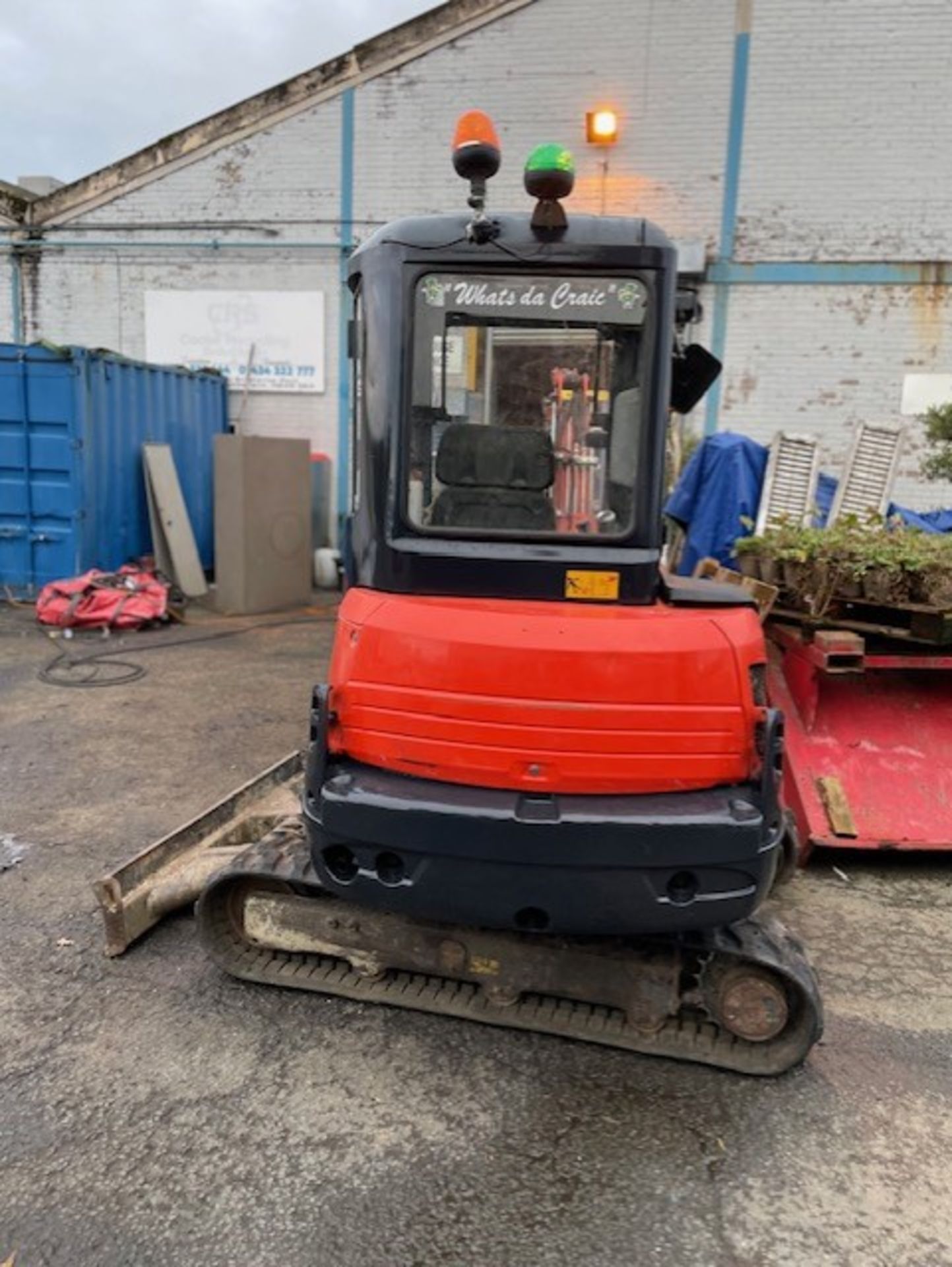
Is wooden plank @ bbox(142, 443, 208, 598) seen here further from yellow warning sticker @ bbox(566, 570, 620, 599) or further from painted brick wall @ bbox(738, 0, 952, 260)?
yellow warning sticker @ bbox(566, 570, 620, 599)

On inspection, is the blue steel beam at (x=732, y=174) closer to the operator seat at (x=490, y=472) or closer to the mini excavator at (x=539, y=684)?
the mini excavator at (x=539, y=684)

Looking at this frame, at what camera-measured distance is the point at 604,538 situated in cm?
290

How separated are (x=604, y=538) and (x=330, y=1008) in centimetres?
190

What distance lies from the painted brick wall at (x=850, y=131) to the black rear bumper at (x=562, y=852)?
414 inches

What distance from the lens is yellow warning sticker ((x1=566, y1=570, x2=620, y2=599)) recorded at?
2875 millimetres

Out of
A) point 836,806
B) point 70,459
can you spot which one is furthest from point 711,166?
point 836,806

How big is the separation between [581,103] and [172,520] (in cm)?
716

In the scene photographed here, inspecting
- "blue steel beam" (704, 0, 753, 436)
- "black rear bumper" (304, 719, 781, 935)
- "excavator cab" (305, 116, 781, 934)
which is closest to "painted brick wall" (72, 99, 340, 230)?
"blue steel beam" (704, 0, 753, 436)

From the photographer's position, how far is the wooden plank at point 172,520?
1081cm

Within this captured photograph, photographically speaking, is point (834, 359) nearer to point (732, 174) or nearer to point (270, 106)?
point (732, 174)

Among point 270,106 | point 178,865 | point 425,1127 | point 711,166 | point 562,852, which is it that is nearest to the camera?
point 562,852

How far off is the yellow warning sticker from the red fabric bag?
25.0 ft

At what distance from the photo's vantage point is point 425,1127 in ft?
9.00

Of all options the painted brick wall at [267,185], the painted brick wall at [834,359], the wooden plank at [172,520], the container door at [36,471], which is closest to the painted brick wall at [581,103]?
the painted brick wall at [267,185]
